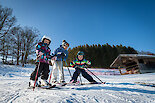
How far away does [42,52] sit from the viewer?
10.9ft

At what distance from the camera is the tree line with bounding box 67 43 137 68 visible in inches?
922

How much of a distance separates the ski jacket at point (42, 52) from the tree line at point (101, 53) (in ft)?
67.2

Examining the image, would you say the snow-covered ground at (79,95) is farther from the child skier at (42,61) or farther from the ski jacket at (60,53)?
the ski jacket at (60,53)

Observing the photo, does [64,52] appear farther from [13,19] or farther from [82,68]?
[13,19]

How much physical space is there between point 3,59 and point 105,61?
20697mm

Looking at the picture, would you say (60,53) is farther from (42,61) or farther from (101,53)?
(101,53)

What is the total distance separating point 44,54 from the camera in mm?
3381

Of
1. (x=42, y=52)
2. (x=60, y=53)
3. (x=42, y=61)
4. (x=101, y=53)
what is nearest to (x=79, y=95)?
(x=42, y=61)

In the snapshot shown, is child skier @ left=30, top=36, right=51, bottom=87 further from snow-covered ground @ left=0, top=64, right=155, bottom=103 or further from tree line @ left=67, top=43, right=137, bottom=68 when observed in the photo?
tree line @ left=67, top=43, right=137, bottom=68

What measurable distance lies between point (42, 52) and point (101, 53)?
73.2 feet

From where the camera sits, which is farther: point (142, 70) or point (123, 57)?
point (123, 57)

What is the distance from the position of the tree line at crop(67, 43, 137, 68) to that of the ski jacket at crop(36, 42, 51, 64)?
20483 millimetres

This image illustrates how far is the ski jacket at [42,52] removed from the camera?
322 centimetres

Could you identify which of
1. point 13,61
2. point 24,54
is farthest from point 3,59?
point 24,54
